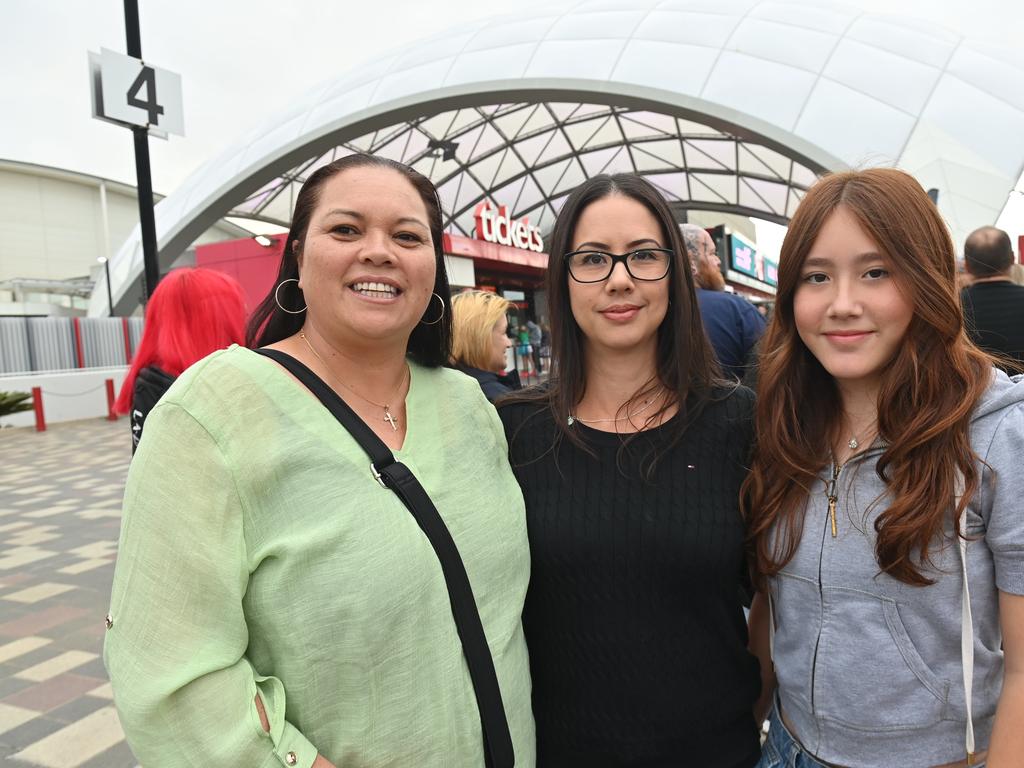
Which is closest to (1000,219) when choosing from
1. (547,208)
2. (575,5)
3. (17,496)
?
(575,5)

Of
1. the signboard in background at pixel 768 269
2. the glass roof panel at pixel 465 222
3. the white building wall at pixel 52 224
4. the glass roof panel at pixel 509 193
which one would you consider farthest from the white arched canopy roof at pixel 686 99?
the white building wall at pixel 52 224

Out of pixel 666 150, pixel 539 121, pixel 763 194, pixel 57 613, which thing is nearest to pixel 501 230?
pixel 539 121

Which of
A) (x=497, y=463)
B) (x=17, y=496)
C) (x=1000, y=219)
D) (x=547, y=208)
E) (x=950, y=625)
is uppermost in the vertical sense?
(x=547, y=208)

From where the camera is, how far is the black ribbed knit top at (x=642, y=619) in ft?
5.22

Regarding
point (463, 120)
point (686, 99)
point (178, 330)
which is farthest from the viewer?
point (463, 120)

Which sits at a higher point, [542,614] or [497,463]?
[497,463]

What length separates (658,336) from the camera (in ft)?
6.39

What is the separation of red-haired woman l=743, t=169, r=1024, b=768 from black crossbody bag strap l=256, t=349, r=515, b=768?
69 centimetres

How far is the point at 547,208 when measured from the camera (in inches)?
1139

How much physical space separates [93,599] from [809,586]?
508 centimetres

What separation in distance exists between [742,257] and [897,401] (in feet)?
95.9

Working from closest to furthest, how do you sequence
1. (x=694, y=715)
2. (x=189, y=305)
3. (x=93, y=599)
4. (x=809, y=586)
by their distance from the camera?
(x=809, y=586) < (x=694, y=715) < (x=189, y=305) < (x=93, y=599)

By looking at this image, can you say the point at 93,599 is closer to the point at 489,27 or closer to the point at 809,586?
the point at 809,586

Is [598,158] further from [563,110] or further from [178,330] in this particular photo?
[178,330]
